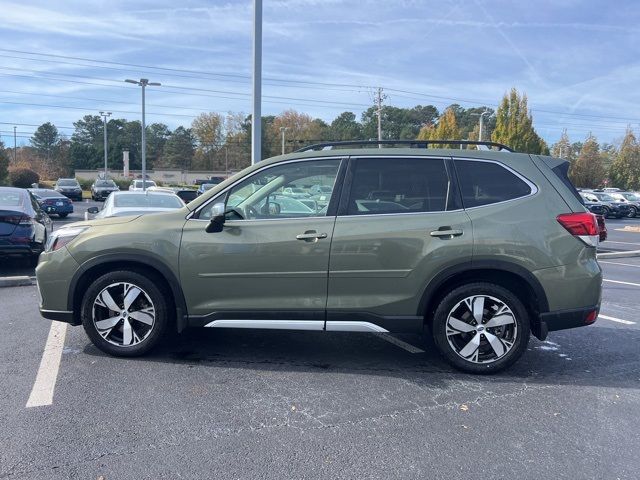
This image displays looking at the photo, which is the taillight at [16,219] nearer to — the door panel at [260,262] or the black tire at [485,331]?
the door panel at [260,262]

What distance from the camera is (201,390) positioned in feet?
13.8

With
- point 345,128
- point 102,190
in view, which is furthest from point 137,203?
point 345,128

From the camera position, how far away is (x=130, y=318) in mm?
4789

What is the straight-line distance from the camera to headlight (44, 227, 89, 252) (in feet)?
16.0

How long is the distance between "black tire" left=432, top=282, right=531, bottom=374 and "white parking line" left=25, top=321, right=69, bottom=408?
10.2 ft

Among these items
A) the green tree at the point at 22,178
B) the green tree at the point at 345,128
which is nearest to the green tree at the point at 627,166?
the green tree at the point at 345,128

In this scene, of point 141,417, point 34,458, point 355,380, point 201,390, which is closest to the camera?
point 34,458

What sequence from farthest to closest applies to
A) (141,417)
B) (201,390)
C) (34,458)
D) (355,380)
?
(355,380)
(201,390)
(141,417)
(34,458)

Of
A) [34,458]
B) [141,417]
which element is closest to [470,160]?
[141,417]

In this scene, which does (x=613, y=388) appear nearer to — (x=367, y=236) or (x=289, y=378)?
(x=367, y=236)

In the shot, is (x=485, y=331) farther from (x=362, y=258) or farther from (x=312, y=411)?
(x=312, y=411)

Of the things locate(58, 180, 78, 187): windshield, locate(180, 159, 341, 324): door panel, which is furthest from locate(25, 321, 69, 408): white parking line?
locate(58, 180, 78, 187): windshield

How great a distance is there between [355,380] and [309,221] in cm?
138

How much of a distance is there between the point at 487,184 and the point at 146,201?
724 cm
